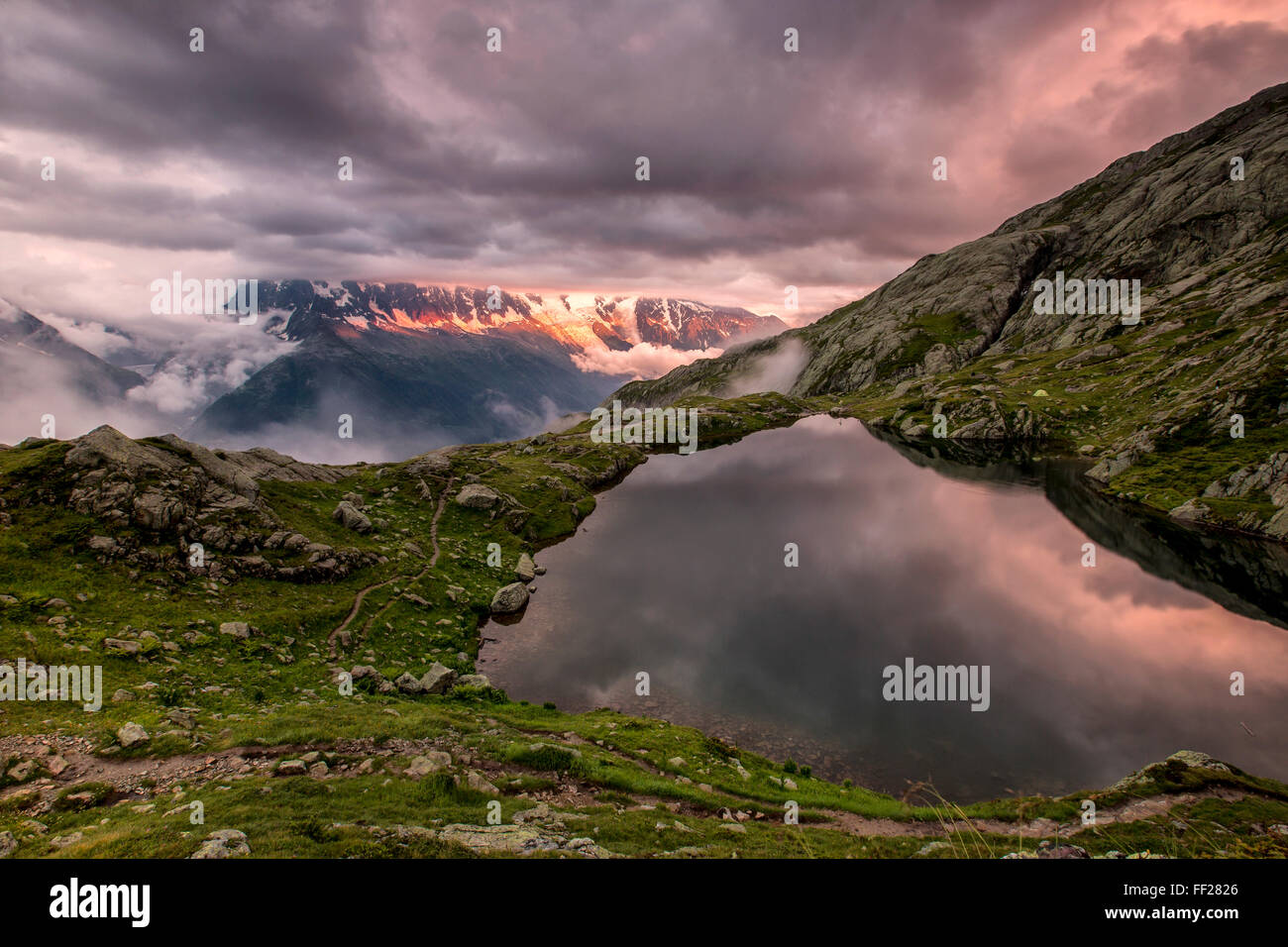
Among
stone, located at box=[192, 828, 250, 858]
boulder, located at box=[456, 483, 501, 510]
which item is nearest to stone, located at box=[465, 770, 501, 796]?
stone, located at box=[192, 828, 250, 858]

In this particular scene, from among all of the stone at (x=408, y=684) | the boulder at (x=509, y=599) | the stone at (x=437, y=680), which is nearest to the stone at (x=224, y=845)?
the stone at (x=408, y=684)

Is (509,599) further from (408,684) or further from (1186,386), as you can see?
(1186,386)

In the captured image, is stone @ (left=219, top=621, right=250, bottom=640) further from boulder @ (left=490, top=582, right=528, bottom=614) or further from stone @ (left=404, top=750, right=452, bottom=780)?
boulder @ (left=490, top=582, right=528, bottom=614)

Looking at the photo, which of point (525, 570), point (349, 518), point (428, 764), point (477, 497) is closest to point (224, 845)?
point (428, 764)

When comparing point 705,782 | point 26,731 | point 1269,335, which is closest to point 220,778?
point 26,731

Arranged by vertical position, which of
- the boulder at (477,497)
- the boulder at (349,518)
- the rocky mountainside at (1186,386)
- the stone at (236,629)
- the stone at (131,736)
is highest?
the rocky mountainside at (1186,386)

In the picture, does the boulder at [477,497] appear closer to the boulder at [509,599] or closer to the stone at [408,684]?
the boulder at [509,599]

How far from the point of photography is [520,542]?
218 ft

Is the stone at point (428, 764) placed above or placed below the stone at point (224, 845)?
below

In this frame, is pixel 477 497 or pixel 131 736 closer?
pixel 131 736
